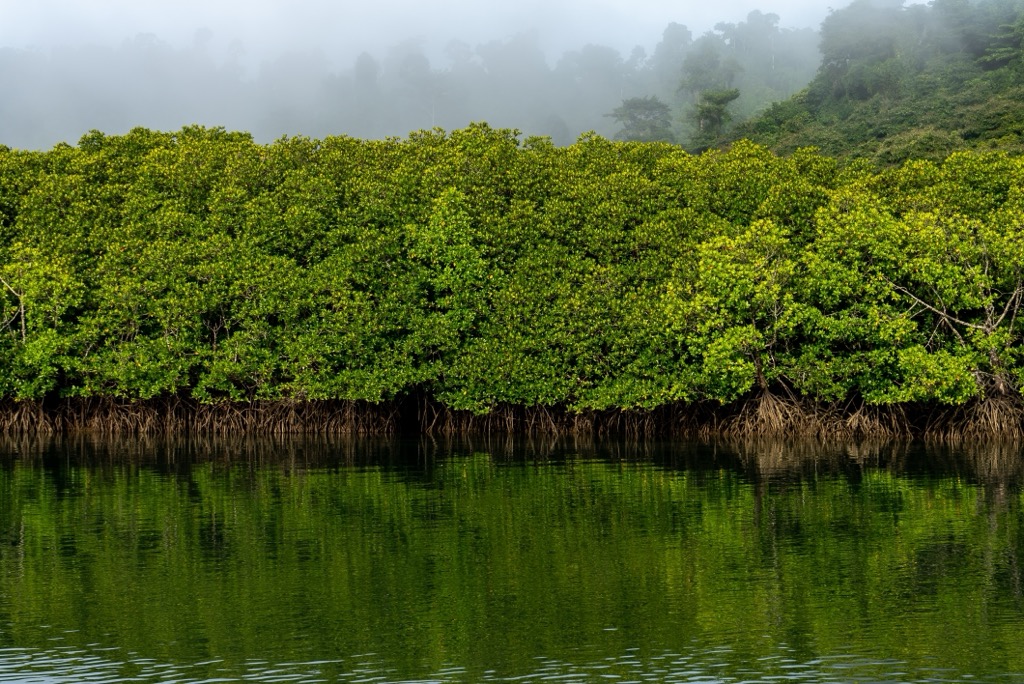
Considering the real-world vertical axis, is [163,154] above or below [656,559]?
above

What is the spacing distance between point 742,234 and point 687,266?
3508 mm

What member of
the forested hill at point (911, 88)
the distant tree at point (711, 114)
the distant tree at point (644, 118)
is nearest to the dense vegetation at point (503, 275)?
the forested hill at point (911, 88)

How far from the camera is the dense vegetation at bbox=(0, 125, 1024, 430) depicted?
1741 inches

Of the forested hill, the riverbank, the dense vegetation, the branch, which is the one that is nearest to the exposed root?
the dense vegetation

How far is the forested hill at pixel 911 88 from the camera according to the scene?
300ft

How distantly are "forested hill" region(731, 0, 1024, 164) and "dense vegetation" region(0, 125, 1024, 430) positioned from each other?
132 feet


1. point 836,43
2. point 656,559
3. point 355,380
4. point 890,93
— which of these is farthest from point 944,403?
point 836,43

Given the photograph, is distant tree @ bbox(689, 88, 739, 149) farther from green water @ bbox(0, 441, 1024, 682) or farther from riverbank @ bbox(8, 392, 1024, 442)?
green water @ bbox(0, 441, 1024, 682)

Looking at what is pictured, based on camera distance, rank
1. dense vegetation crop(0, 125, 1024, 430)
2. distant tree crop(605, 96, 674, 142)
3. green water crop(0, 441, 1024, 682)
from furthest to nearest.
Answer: distant tree crop(605, 96, 674, 142) < dense vegetation crop(0, 125, 1024, 430) < green water crop(0, 441, 1024, 682)

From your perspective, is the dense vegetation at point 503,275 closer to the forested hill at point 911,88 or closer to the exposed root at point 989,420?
the exposed root at point 989,420

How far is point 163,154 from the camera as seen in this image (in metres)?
54.7

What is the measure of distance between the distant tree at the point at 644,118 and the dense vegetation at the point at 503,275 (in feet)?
343

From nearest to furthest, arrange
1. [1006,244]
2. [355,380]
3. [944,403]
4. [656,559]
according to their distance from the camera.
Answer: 1. [656,559]
2. [1006,244]
3. [944,403]
4. [355,380]

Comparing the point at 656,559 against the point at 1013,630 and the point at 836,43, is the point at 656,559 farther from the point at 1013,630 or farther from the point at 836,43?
the point at 836,43
